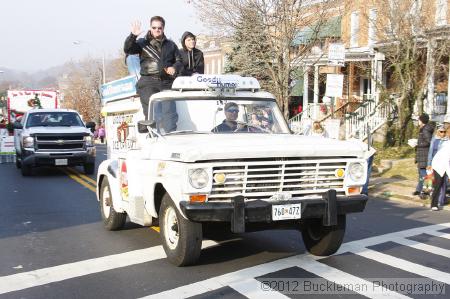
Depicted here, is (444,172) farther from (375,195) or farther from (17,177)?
(17,177)

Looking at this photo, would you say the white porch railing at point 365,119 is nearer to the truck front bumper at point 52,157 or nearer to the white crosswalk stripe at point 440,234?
the truck front bumper at point 52,157

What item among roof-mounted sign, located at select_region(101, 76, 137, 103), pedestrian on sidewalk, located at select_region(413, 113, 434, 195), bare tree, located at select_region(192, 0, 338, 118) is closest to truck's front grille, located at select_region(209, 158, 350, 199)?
roof-mounted sign, located at select_region(101, 76, 137, 103)

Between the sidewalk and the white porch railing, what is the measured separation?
7.70 m

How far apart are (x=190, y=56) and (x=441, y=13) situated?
1506 cm

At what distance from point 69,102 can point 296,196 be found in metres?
70.0

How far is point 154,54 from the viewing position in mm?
7941

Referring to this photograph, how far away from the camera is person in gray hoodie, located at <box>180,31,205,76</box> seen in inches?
341

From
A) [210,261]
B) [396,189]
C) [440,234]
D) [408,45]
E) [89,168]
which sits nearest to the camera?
[210,261]

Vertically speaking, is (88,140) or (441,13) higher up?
(441,13)

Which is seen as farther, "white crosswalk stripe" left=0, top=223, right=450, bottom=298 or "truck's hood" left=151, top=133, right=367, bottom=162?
"truck's hood" left=151, top=133, right=367, bottom=162

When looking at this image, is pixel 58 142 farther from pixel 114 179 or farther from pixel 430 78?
pixel 430 78

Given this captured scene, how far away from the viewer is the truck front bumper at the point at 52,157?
1658 centimetres

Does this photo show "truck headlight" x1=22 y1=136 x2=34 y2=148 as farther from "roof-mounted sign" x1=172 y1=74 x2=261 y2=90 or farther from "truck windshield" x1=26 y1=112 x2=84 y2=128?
"roof-mounted sign" x1=172 y1=74 x2=261 y2=90

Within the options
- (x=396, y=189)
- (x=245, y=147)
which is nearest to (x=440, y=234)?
(x=245, y=147)
